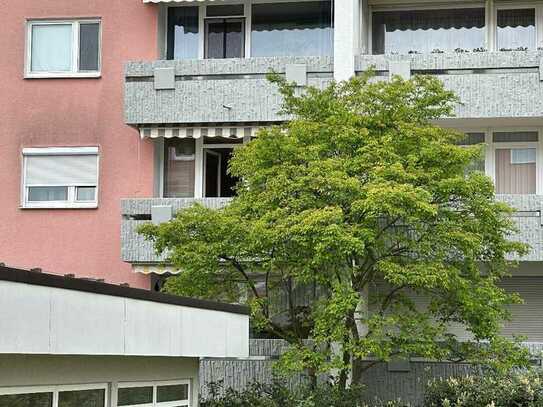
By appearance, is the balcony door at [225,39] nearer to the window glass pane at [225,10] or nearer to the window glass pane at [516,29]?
the window glass pane at [225,10]

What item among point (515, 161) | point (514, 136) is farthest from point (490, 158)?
point (514, 136)

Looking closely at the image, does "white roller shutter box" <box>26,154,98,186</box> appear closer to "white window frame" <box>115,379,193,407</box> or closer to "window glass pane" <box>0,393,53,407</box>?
"white window frame" <box>115,379,193,407</box>

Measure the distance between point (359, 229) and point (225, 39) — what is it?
30.4ft

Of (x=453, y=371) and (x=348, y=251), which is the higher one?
(x=348, y=251)

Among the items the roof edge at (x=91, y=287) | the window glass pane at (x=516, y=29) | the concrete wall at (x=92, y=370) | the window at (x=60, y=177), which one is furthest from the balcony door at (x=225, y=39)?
the roof edge at (x=91, y=287)

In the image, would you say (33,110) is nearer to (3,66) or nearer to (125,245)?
(3,66)

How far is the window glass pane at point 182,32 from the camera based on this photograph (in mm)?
29719

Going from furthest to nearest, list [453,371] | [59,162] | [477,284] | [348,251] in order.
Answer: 1. [59,162]
2. [453,371]
3. [477,284]
4. [348,251]

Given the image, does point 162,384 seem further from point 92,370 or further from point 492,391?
point 492,391

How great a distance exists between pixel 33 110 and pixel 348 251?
10.7 meters

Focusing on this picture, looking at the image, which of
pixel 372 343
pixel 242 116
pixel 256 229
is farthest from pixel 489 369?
pixel 242 116

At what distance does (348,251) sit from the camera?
21734 millimetres

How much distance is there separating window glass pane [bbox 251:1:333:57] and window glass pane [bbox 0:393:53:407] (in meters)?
17.2

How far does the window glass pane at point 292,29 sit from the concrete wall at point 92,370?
12.6 meters
